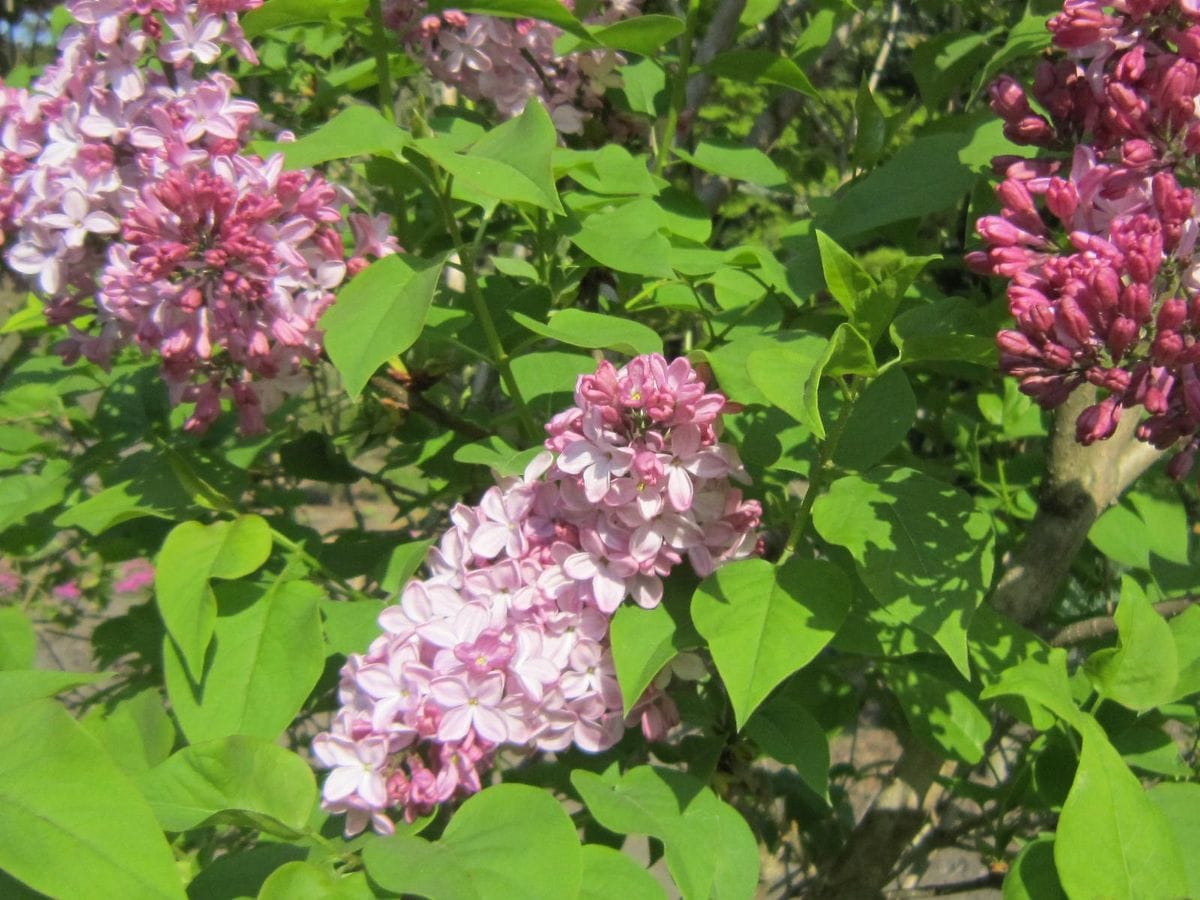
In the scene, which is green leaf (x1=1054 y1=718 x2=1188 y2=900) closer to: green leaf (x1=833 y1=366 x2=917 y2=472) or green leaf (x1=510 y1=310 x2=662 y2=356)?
green leaf (x1=833 y1=366 x2=917 y2=472)

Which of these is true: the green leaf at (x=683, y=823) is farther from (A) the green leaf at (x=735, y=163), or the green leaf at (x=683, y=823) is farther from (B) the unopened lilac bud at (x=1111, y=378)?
(A) the green leaf at (x=735, y=163)

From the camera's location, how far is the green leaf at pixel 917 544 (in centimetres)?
111

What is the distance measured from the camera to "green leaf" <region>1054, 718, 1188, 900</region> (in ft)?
3.37

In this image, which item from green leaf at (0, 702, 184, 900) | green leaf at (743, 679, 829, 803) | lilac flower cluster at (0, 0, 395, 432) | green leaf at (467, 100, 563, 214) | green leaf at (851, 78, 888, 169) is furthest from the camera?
green leaf at (851, 78, 888, 169)

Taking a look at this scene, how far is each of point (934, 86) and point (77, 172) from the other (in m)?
1.31

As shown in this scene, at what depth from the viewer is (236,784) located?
3.59 feet

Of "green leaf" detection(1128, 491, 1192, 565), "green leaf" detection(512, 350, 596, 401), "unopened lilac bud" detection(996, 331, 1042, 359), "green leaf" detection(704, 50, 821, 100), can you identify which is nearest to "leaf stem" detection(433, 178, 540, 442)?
"green leaf" detection(512, 350, 596, 401)

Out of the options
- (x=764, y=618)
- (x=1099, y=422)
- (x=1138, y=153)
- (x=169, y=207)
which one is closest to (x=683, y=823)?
(x=764, y=618)

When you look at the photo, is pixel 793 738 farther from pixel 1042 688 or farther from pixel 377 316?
pixel 377 316

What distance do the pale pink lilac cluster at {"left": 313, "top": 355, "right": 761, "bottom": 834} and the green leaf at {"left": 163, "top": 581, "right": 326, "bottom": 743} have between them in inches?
2.1

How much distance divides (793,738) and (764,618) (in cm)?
26

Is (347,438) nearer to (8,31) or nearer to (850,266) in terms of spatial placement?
(850,266)

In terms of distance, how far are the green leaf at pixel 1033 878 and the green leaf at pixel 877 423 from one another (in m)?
0.44

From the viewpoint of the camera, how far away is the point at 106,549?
1968mm
